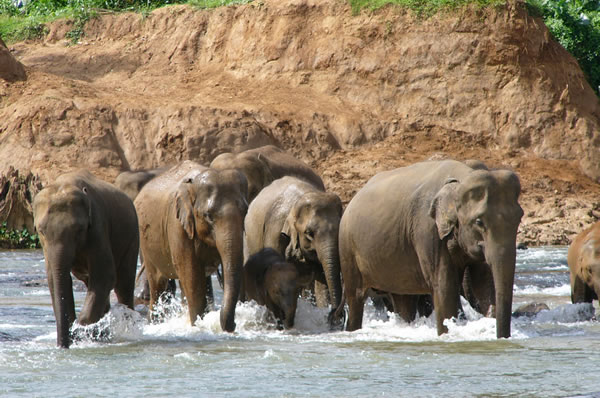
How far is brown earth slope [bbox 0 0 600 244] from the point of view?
34.2m

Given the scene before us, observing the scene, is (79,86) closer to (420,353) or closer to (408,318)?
(408,318)

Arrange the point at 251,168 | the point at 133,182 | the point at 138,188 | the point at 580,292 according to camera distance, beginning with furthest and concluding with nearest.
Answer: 1. the point at 133,182
2. the point at 138,188
3. the point at 251,168
4. the point at 580,292

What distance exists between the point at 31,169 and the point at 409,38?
13.1 meters

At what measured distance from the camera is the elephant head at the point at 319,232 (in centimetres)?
1232

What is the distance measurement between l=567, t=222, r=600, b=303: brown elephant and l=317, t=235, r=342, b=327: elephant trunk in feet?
9.08

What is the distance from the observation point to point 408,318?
12.1m

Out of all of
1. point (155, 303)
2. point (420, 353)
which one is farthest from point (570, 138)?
point (420, 353)

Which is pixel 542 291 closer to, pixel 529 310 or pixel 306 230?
pixel 529 310

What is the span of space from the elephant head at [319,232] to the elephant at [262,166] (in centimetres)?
353

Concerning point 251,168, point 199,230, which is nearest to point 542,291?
point 251,168

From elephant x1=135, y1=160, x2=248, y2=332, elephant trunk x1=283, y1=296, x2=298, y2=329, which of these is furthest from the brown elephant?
elephant x1=135, y1=160, x2=248, y2=332

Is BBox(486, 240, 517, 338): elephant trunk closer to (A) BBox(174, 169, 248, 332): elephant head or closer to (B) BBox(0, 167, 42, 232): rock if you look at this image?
(A) BBox(174, 169, 248, 332): elephant head

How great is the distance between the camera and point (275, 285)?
39.5 feet

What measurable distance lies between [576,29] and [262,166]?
27268 mm
